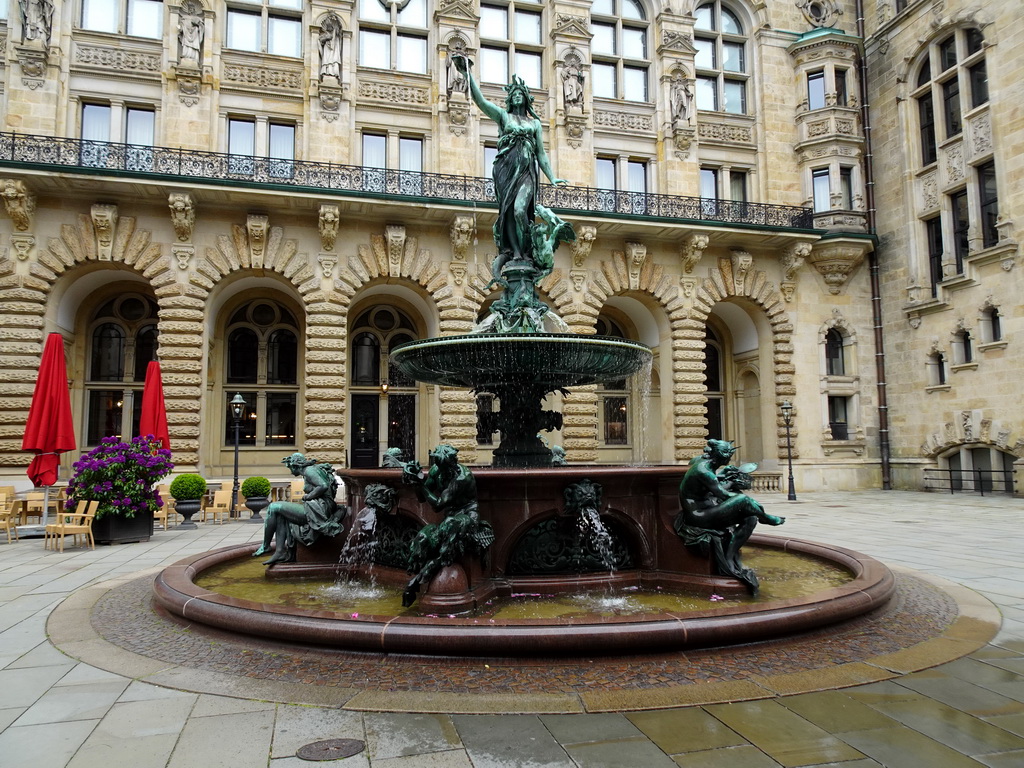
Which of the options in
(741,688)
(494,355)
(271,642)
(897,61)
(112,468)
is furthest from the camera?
(897,61)

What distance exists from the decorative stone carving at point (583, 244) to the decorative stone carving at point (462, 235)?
12.6ft

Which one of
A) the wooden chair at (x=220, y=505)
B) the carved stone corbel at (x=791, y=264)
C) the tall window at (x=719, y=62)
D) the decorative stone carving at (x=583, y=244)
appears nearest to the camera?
the wooden chair at (x=220, y=505)

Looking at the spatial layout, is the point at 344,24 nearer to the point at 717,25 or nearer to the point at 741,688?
the point at 717,25

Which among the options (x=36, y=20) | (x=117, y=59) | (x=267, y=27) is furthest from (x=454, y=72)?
(x=36, y=20)

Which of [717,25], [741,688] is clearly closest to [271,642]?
[741,688]

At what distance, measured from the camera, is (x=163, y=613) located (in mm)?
6602

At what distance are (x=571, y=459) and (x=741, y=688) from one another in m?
19.4

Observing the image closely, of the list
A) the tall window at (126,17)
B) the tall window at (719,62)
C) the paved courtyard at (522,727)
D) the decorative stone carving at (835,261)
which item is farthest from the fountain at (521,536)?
the tall window at (719,62)

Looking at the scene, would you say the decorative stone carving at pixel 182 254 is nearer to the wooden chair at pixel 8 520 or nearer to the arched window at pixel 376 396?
the arched window at pixel 376 396

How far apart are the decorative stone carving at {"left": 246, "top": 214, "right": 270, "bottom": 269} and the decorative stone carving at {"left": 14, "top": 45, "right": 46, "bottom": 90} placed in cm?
815

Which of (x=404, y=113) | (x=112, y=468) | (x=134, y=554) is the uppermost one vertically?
(x=404, y=113)

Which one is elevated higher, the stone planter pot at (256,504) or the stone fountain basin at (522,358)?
the stone fountain basin at (522,358)

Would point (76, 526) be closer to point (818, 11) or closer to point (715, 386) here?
point (715, 386)

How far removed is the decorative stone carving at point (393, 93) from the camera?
25.5 m
